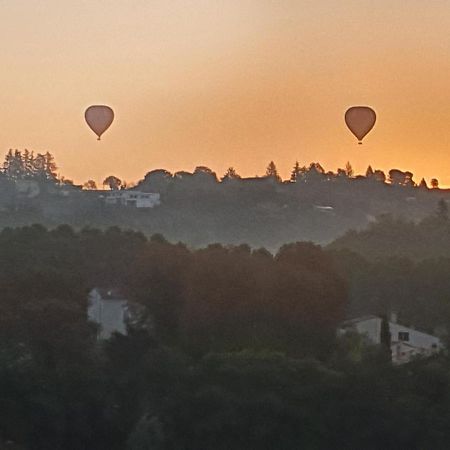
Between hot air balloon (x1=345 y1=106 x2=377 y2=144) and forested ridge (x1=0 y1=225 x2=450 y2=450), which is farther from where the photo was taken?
hot air balloon (x1=345 y1=106 x2=377 y2=144)

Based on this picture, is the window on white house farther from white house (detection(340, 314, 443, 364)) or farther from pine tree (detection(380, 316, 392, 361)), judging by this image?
pine tree (detection(380, 316, 392, 361))

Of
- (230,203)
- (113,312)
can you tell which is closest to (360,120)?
Answer: (113,312)

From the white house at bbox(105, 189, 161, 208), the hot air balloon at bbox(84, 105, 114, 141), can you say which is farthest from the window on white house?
the white house at bbox(105, 189, 161, 208)

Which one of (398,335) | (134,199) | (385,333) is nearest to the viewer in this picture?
(385,333)

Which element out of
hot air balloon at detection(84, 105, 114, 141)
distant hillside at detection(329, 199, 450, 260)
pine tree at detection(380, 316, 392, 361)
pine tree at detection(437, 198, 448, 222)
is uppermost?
pine tree at detection(437, 198, 448, 222)

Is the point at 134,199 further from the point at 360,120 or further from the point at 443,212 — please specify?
the point at 360,120

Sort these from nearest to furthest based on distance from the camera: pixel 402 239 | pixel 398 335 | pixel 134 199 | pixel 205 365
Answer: pixel 205 365, pixel 398 335, pixel 402 239, pixel 134 199
